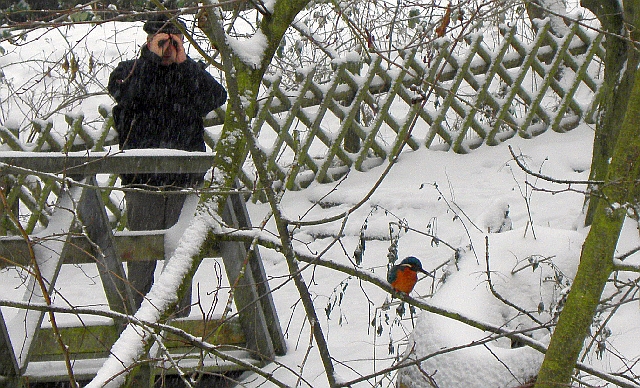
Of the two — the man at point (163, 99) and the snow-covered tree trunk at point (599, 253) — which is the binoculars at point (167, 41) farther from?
the snow-covered tree trunk at point (599, 253)

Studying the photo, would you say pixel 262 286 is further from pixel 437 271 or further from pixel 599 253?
pixel 599 253

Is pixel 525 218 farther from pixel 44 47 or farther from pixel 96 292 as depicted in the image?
pixel 44 47

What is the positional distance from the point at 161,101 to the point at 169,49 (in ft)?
0.93

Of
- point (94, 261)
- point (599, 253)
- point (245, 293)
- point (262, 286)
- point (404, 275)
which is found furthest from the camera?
point (262, 286)

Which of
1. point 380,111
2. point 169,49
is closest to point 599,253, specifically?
point 169,49

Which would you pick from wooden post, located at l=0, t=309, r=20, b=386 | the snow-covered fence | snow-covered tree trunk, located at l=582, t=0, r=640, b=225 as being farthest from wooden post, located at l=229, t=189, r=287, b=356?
the snow-covered fence

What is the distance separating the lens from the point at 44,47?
1227cm

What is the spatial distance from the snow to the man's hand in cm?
109

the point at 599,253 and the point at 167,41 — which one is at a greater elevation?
the point at 167,41

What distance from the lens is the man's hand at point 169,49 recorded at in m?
3.68

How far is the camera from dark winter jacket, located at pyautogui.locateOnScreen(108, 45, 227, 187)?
3.79 m

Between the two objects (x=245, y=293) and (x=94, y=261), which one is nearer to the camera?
(x=94, y=261)

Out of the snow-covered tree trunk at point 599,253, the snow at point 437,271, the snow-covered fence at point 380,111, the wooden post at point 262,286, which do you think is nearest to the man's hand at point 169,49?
the wooden post at point 262,286

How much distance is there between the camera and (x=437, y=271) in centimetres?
457
